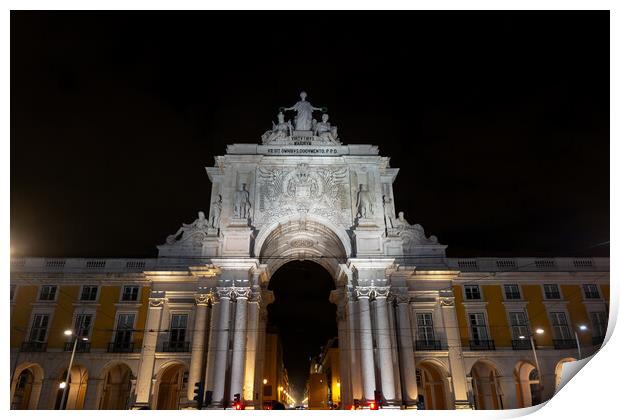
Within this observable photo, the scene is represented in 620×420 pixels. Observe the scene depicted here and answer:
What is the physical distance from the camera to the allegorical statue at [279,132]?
98.9ft

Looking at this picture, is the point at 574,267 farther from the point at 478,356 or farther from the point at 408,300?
the point at 408,300

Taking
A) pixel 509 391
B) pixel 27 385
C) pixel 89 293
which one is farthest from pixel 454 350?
pixel 27 385

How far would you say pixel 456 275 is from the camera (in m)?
28.5

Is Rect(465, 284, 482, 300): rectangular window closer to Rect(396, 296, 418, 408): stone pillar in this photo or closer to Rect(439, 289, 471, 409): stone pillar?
Rect(439, 289, 471, 409): stone pillar

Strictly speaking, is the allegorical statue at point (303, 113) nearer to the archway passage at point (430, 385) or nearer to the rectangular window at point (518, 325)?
the archway passage at point (430, 385)

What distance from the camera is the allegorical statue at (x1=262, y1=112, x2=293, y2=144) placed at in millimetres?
30141

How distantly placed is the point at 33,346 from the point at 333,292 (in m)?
19.9

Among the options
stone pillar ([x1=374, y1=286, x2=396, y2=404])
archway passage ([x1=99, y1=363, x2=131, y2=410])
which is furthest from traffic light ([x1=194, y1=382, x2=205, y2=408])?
archway passage ([x1=99, y1=363, x2=131, y2=410])

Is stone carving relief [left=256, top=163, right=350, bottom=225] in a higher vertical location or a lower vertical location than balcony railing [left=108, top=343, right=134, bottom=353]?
higher

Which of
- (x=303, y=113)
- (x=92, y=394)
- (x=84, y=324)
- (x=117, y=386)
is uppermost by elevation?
(x=303, y=113)

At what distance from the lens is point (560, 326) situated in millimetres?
28547

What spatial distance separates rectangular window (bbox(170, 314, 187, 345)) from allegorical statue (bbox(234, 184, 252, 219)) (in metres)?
7.48

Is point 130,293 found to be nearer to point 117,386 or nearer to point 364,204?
point 117,386
